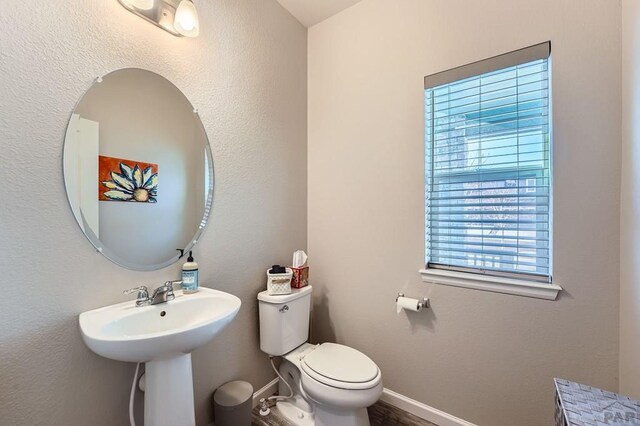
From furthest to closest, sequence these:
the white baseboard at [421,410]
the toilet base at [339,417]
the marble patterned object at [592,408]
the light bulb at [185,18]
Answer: the white baseboard at [421,410], the toilet base at [339,417], the light bulb at [185,18], the marble patterned object at [592,408]

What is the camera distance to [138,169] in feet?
3.97

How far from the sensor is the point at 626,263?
106 centimetres

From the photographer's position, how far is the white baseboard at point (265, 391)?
5.53 ft

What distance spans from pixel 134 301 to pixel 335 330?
1303 millimetres

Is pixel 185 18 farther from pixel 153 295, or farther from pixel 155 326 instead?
pixel 155 326

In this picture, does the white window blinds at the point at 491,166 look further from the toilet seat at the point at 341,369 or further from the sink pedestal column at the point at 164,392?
the sink pedestal column at the point at 164,392

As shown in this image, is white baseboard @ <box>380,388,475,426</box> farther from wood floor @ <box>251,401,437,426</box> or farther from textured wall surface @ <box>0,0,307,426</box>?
textured wall surface @ <box>0,0,307,426</box>

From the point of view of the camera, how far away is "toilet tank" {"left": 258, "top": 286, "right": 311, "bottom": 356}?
1579 mm

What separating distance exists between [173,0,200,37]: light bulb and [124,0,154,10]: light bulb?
10 cm

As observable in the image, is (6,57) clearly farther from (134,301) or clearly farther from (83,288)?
(134,301)

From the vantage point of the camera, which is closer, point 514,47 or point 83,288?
point 83,288

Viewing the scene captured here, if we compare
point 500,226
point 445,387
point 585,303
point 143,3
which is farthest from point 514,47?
point 445,387

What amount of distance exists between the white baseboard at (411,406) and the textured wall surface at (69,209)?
7 centimetres

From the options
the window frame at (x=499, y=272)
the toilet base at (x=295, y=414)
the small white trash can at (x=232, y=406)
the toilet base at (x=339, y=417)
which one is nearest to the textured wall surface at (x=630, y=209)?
the window frame at (x=499, y=272)
